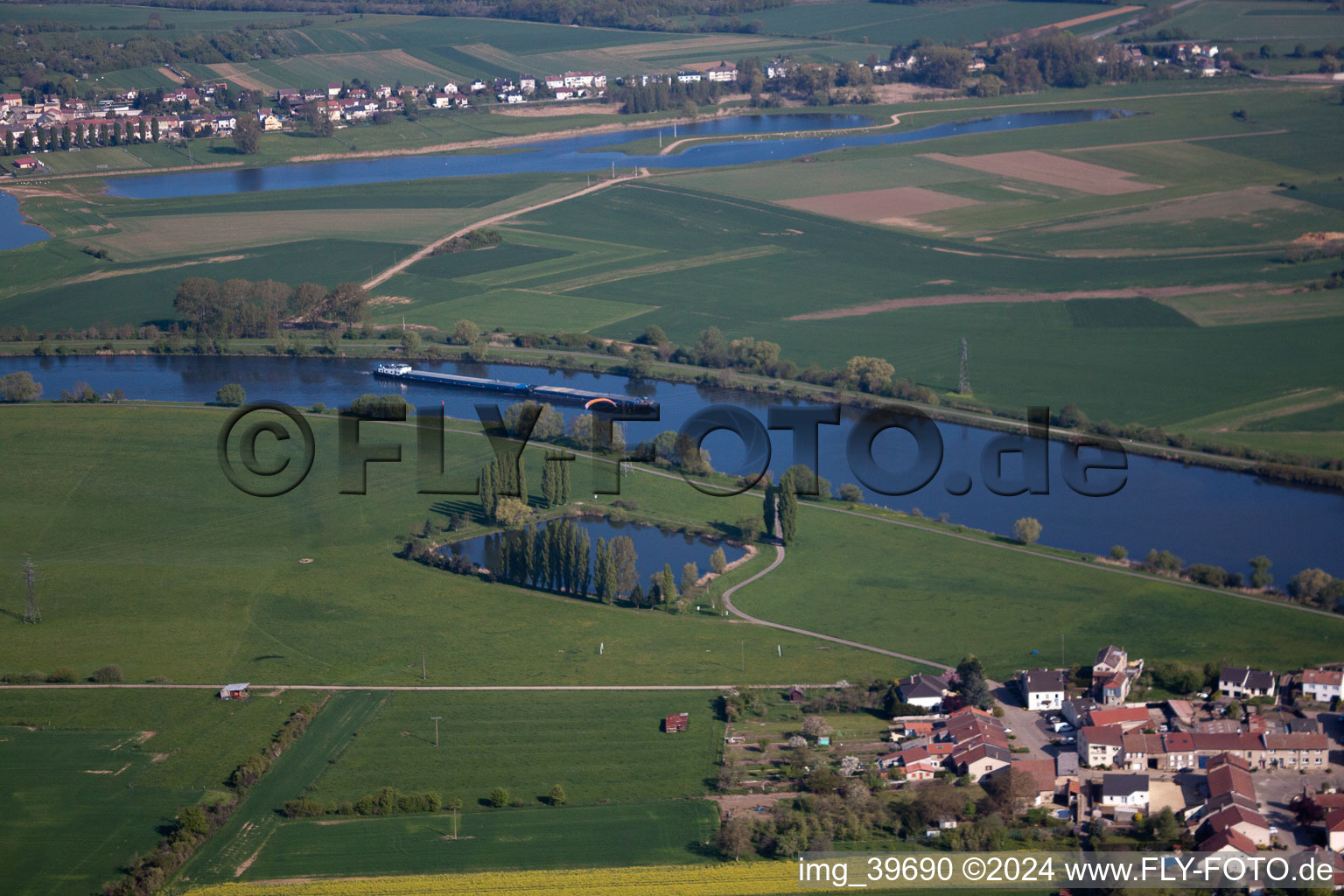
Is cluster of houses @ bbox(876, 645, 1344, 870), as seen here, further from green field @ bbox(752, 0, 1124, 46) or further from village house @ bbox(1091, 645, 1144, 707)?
green field @ bbox(752, 0, 1124, 46)

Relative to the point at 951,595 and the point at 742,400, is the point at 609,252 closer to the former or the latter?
the point at 742,400

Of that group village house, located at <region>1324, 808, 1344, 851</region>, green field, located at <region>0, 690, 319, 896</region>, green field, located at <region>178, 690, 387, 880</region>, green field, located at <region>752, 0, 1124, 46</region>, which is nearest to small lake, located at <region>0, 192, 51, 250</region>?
green field, located at <region>0, 690, 319, 896</region>

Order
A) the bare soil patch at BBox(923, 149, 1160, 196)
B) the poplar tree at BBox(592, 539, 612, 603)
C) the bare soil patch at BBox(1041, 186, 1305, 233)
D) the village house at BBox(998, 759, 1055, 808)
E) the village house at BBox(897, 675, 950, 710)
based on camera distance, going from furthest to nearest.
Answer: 1. the bare soil patch at BBox(923, 149, 1160, 196)
2. the bare soil patch at BBox(1041, 186, 1305, 233)
3. the poplar tree at BBox(592, 539, 612, 603)
4. the village house at BBox(897, 675, 950, 710)
5. the village house at BBox(998, 759, 1055, 808)

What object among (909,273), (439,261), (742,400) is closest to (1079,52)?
(909,273)

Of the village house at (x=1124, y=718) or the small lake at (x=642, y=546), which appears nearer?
the village house at (x=1124, y=718)

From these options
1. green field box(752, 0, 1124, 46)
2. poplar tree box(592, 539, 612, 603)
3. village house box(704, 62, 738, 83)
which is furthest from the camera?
green field box(752, 0, 1124, 46)

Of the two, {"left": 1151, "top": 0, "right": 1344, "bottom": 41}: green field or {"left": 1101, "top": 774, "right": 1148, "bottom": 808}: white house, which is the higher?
{"left": 1151, "top": 0, "right": 1344, "bottom": 41}: green field

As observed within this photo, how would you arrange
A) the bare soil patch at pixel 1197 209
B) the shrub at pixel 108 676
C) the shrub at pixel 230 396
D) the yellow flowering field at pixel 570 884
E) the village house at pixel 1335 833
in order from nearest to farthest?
the yellow flowering field at pixel 570 884 < the village house at pixel 1335 833 < the shrub at pixel 108 676 < the shrub at pixel 230 396 < the bare soil patch at pixel 1197 209

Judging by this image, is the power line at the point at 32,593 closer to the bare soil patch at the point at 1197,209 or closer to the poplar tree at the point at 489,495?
the poplar tree at the point at 489,495

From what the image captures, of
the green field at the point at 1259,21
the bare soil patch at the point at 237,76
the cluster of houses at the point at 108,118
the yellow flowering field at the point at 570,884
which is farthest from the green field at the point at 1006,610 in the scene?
the green field at the point at 1259,21
